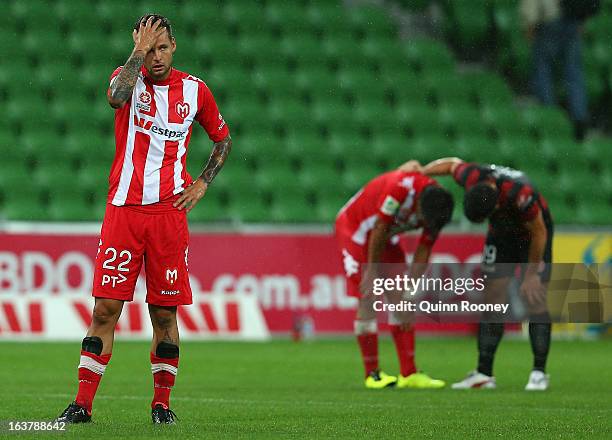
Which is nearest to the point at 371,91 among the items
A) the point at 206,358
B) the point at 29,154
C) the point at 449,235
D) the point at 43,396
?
the point at 449,235

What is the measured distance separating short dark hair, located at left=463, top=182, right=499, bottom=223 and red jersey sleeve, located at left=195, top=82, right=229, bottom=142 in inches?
103

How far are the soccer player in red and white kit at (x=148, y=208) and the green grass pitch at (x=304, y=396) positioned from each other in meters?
0.41

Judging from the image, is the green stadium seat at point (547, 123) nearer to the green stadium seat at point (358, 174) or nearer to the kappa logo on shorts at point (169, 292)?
the green stadium seat at point (358, 174)

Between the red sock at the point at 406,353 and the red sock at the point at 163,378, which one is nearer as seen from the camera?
the red sock at the point at 163,378

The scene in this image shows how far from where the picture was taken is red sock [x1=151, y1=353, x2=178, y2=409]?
675cm

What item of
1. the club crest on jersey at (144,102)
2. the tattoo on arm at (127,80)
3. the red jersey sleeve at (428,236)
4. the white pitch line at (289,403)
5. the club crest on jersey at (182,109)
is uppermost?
the tattoo on arm at (127,80)

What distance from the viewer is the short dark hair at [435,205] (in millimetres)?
9352

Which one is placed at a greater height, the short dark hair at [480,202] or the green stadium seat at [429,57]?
the green stadium seat at [429,57]

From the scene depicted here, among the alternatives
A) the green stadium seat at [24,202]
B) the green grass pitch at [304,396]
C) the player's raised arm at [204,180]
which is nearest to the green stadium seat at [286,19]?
the green stadium seat at [24,202]

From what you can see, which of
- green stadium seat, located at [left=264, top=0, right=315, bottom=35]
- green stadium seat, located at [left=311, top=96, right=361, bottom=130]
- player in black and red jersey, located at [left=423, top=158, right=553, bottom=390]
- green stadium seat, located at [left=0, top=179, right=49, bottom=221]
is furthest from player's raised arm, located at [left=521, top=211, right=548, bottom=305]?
green stadium seat, located at [left=264, top=0, right=315, bottom=35]

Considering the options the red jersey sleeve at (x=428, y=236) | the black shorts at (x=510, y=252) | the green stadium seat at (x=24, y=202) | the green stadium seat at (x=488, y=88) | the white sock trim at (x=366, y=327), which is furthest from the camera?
the green stadium seat at (x=488, y=88)

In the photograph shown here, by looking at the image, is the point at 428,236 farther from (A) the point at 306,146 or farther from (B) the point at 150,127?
(A) the point at 306,146

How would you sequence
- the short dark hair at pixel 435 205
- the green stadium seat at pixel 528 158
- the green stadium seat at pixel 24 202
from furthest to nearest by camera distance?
the green stadium seat at pixel 528 158 < the green stadium seat at pixel 24 202 < the short dark hair at pixel 435 205

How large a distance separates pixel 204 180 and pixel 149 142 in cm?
40
